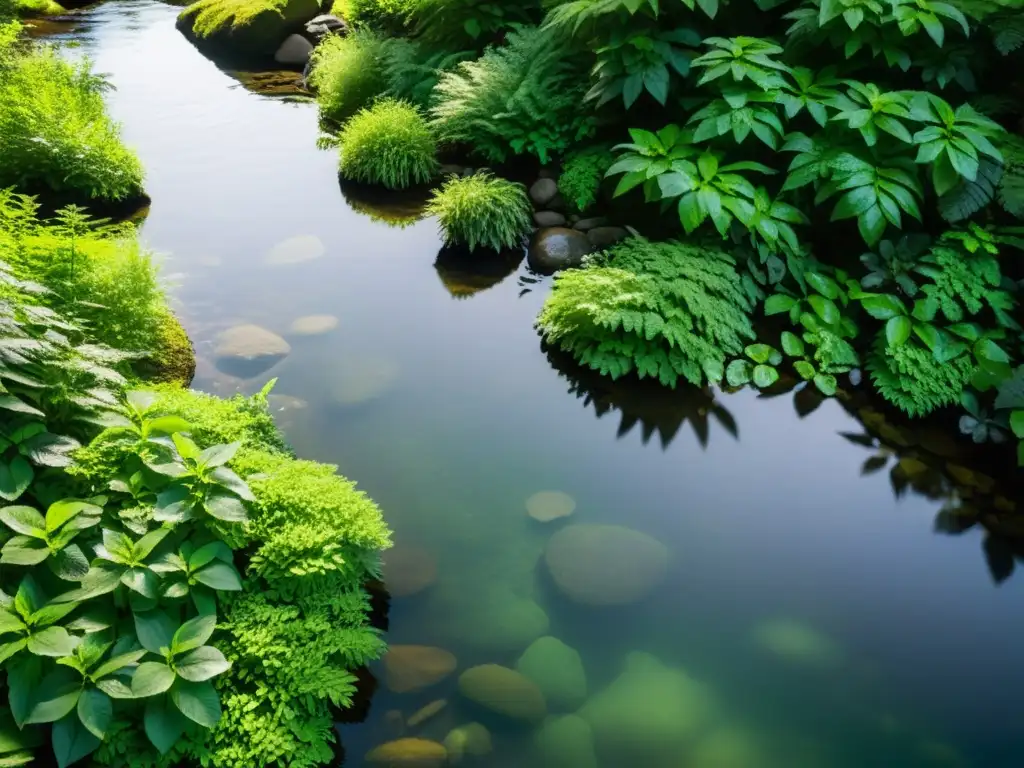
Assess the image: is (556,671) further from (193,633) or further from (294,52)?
(294,52)

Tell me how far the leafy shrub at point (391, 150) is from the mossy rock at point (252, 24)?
543 cm

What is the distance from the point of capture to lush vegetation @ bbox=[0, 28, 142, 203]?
6980 mm

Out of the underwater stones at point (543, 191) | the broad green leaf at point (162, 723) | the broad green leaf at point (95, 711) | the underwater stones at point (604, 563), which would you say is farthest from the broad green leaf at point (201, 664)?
the underwater stones at point (543, 191)

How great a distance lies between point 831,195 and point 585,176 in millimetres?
2100

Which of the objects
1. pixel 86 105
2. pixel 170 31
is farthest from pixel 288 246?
pixel 170 31

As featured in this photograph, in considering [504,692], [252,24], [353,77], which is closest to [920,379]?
[504,692]

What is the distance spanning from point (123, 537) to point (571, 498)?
236cm

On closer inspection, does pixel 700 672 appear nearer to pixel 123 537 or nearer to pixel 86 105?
pixel 123 537

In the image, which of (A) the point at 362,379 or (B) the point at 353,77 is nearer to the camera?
(A) the point at 362,379

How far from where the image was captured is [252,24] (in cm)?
1212

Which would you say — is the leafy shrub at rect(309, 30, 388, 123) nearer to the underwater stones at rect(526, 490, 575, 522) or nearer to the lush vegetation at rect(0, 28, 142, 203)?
the lush vegetation at rect(0, 28, 142, 203)

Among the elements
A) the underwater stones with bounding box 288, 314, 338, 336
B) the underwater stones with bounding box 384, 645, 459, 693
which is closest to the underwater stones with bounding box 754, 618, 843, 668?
the underwater stones with bounding box 384, 645, 459, 693

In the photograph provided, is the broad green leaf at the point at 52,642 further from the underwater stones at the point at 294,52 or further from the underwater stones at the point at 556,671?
the underwater stones at the point at 294,52

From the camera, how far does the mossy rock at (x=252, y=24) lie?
1216 cm
